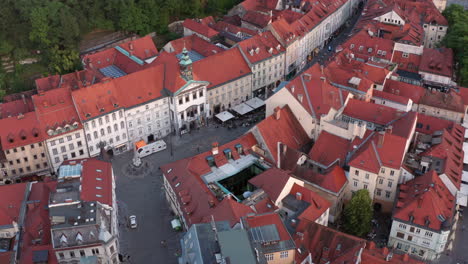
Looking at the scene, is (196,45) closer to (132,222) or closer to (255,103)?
(255,103)

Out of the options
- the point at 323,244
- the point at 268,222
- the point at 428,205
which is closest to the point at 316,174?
the point at 323,244

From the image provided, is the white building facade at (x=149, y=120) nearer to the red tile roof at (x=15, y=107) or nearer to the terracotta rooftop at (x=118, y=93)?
the terracotta rooftop at (x=118, y=93)

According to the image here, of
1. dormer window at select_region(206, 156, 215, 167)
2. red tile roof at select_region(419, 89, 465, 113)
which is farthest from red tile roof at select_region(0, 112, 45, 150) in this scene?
red tile roof at select_region(419, 89, 465, 113)

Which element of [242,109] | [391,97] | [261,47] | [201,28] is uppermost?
[261,47]

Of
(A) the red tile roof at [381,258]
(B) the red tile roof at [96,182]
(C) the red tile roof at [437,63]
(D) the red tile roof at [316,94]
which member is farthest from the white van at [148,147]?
(C) the red tile roof at [437,63]

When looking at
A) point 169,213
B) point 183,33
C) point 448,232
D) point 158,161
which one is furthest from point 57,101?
point 448,232

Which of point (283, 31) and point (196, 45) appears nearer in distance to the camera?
point (283, 31)

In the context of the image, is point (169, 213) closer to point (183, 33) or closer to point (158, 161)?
point (158, 161)
